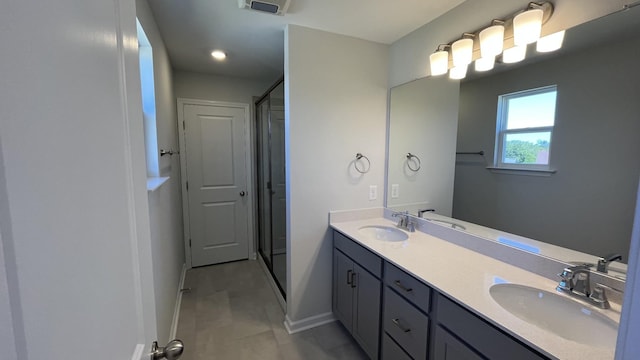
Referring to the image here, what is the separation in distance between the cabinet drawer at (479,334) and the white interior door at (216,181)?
2754 mm

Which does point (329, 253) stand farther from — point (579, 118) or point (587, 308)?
point (579, 118)

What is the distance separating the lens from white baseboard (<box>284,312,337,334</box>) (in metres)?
2.12

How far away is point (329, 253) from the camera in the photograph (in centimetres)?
220

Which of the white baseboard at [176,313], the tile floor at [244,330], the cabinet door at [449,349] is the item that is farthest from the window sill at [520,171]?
the white baseboard at [176,313]

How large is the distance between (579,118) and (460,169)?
66 centimetres

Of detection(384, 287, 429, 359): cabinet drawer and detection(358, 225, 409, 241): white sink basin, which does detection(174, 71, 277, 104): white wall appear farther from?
detection(384, 287, 429, 359): cabinet drawer

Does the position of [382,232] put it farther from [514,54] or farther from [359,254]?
[514,54]

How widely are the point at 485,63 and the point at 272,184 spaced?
2149mm

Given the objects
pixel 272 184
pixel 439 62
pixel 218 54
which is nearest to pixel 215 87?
pixel 218 54

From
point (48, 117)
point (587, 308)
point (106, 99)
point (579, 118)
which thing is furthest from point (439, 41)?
point (48, 117)

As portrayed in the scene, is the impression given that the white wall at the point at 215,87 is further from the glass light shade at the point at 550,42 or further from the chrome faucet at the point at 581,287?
the chrome faucet at the point at 581,287

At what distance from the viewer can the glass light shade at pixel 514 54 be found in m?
1.37

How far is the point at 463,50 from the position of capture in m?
1.59

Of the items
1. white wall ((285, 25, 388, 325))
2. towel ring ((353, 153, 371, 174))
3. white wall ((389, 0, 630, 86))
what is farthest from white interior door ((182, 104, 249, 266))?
white wall ((389, 0, 630, 86))
